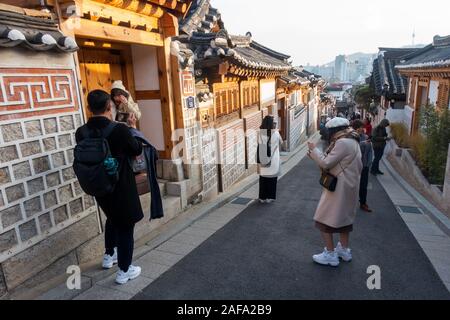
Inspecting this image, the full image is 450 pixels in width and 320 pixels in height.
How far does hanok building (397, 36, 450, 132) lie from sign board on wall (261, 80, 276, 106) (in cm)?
591

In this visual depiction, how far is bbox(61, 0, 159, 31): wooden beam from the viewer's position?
13.6 ft

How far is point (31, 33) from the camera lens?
3.48 meters

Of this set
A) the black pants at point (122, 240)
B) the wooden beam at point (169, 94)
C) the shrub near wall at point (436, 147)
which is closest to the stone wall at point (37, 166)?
the black pants at point (122, 240)

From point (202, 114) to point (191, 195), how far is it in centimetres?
207

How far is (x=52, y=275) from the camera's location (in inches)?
151

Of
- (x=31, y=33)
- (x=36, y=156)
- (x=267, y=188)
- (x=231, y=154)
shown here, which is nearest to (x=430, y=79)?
(x=231, y=154)

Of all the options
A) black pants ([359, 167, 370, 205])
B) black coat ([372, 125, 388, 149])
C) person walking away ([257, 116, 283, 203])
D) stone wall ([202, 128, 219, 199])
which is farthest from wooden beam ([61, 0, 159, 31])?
black coat ([372, 125, 388, 149])

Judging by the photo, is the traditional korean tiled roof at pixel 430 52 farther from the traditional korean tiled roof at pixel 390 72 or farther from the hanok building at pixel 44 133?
the hanok building at pixel 44 133

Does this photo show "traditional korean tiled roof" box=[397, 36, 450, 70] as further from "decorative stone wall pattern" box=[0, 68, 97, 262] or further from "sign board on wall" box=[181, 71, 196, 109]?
"decorative stone wall pattern" box=[0, 68, 97, 262]

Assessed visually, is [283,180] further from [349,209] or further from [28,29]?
[28,29]

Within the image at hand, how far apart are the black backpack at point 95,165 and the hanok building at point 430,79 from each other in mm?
9928

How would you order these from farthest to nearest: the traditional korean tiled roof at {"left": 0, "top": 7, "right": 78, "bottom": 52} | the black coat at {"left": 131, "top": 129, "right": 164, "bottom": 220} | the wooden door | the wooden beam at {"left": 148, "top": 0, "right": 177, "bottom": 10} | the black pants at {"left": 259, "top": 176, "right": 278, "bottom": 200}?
the black pants at {"left": 259, "top": 176, "right": 278, "bottom": 200} → the wooden beam at {"left": 148, "top": 0, "right": 177, "bottom": 10} → the wooden door → the black coat at {"left": 131, "top": 129, "right": 164, "bottom": 220} → the traditional korean tiled roof at {"left": 0, "top": 7, "right": 78, "bottom": 52}
